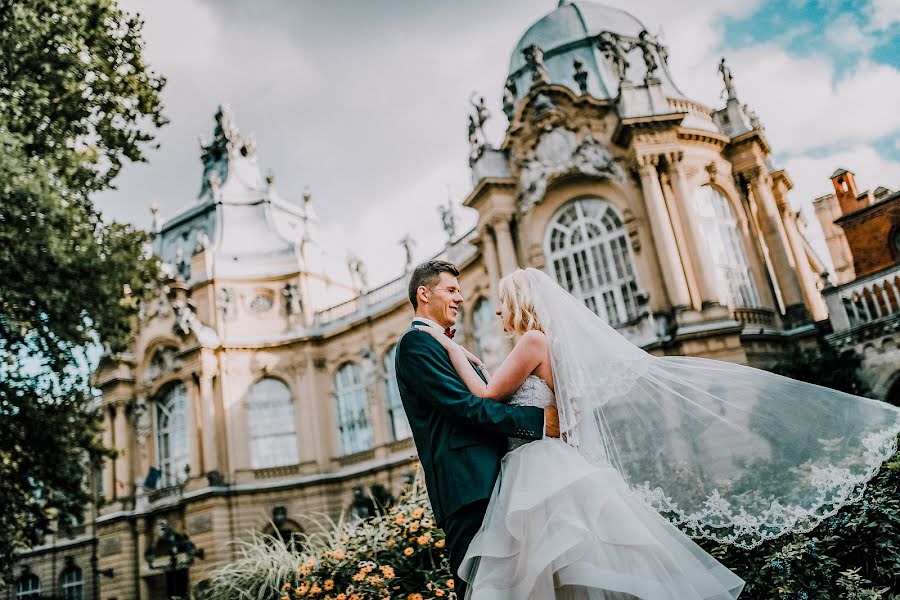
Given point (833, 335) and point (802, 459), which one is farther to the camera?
point (833, 335)

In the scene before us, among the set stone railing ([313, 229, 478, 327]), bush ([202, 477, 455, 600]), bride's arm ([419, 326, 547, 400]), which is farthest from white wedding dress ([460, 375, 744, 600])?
stone railing ([313, 229, 478, 327])

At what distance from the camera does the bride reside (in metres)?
3.34

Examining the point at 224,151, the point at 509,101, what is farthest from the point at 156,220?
the point at 509,101

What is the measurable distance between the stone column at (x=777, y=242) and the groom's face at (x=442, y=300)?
16128mm

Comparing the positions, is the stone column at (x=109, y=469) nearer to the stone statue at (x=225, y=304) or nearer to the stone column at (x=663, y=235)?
the stone statue at (x=225, y=304)

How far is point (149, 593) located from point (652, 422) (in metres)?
26.9

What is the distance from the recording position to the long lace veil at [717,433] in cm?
401

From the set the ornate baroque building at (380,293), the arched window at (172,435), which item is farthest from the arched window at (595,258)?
the arched window at (172,435)

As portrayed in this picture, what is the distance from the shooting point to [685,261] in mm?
17219

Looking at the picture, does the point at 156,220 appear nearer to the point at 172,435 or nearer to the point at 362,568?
the point at 172,435

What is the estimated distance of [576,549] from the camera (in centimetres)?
331

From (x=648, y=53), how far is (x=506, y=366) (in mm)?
16721

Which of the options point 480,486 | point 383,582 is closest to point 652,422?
point 480,486

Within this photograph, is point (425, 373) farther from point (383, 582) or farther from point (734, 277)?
point (734, 277)
